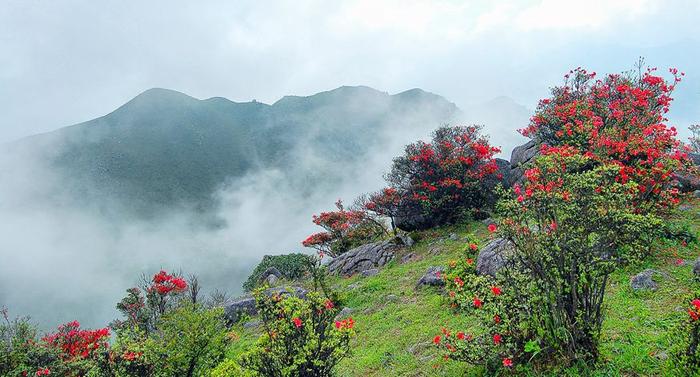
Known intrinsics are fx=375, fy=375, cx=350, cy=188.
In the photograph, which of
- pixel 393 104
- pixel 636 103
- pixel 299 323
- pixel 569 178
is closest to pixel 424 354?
pixel 299 323

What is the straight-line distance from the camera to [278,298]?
23.7ft

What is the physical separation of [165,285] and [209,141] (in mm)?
89654

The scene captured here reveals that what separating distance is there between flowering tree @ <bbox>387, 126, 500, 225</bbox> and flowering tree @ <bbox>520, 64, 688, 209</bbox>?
3198mm

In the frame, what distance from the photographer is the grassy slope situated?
648 centimetres

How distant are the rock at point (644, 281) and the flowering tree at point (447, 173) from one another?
13.0 metres

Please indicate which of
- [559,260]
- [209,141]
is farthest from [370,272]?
[209,141]

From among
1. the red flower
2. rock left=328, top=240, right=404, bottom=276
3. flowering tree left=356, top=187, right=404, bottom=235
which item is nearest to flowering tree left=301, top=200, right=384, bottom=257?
flowering tree left=356, top=187, right=404, bottom=235

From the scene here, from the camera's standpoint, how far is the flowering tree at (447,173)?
76.0 feet

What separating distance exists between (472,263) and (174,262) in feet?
227

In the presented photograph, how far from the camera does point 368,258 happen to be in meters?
23.6

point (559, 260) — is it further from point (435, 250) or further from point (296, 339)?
point (435, 250)

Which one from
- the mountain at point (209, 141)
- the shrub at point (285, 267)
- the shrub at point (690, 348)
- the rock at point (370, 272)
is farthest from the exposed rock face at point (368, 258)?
the mountain at point (209, 141)

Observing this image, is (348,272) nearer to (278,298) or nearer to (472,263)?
(472,263)

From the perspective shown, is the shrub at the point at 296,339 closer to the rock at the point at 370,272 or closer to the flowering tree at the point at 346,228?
the rock at the point at 370,272
